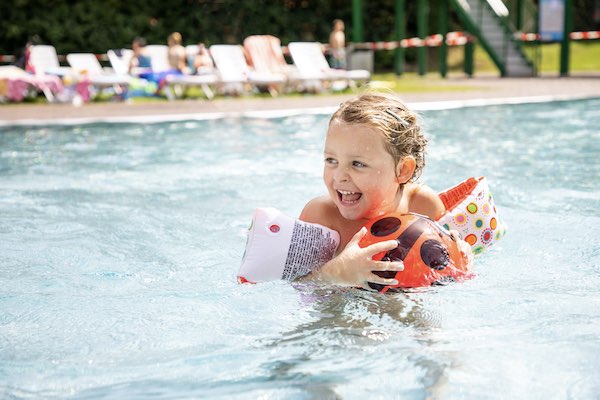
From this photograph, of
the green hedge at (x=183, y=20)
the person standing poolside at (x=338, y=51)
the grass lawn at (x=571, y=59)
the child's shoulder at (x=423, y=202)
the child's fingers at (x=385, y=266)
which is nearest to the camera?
the child's fingers at (x=385, y=266)

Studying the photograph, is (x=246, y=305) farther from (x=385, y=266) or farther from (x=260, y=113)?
(x=260, y=113)

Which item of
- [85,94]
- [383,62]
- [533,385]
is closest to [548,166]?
[533,385]

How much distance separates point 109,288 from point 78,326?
2.18 feet

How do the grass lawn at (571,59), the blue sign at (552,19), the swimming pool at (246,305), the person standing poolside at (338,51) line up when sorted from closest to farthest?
the swimming pool at (246,305), the person standing poolside at (338,51), the blue sign at (552,19), the grass lawn at (571,59)

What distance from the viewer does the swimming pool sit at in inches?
102

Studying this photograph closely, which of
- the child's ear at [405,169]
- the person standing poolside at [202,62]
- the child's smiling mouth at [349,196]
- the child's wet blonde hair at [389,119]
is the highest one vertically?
the child's wet blonde hair at [389,119]

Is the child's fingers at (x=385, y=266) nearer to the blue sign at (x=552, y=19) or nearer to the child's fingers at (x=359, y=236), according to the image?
the child's fingers at (x=359, y=236)

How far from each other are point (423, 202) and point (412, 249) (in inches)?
25.5

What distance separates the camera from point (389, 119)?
10.6 ft

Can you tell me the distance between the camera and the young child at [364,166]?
121 inches

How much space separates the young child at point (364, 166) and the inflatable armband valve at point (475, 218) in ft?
1.24

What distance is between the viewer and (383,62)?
2492cm

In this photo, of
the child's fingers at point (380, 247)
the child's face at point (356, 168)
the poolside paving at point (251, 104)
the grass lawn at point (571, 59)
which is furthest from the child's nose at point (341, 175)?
the grass lawn at point (571, 59)

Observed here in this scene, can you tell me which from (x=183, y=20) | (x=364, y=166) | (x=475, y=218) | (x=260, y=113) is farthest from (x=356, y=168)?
(x=183, y=20)
